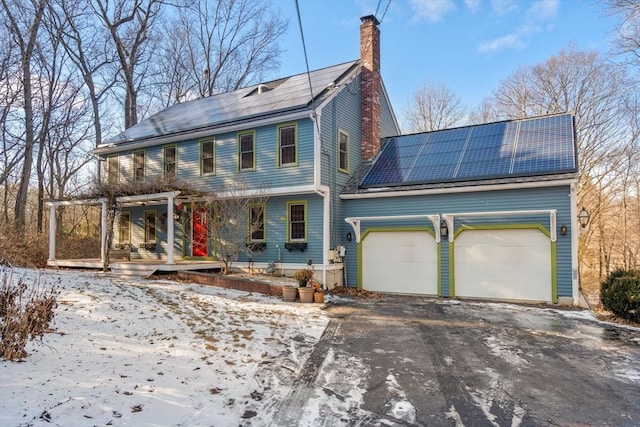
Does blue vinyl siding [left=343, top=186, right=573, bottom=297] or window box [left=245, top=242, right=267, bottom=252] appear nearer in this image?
blue vinyl siding [left=343, top=186, right=573, bottom=297]

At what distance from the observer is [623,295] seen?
28.2 feet

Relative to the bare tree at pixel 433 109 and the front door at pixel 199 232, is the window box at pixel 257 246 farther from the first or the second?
the bare tree at pixel 433 109

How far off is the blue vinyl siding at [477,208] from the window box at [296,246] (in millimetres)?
1578

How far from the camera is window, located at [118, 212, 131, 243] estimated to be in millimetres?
16641

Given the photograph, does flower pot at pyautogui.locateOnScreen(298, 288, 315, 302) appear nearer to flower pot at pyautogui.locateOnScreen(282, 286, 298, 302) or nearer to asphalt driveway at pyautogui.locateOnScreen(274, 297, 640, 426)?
flower pot at pyautogui.locateOnScreen(282, 286, 298, 302)

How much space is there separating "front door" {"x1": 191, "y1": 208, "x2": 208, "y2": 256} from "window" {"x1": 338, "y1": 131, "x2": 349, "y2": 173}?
17.1ft

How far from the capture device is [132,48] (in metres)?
22.9

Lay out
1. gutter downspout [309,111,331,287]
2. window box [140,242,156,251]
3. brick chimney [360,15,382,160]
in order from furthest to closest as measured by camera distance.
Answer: window box [140,242,156,251]
brick chimney [360,15,382,160]
gutter downspout [309,111,331,287]

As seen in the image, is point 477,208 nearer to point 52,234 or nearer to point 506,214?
point 506,214

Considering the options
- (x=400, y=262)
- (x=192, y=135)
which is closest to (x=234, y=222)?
(x=192, y=135)

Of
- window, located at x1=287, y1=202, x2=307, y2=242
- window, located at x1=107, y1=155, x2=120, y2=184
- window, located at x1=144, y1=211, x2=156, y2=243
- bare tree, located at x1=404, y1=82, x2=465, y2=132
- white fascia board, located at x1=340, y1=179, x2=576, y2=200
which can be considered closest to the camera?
white fascia board, located at x1=340, y1=179, x2=576, y2=200

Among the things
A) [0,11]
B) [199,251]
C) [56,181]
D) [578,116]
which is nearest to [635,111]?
[578,116]

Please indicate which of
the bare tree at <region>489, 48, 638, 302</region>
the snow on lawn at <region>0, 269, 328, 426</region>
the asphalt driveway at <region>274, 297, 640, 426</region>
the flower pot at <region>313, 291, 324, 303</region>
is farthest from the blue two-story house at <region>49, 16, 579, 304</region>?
the bare tree at <region>489, 48, 638, 302</region>

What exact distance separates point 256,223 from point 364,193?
12.3 feet
